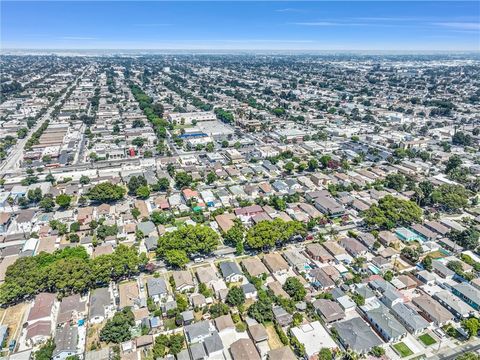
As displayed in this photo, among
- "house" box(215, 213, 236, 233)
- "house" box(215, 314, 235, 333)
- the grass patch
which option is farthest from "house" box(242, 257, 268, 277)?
the grass patch

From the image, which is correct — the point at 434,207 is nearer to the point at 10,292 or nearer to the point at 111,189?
the point at 111,189

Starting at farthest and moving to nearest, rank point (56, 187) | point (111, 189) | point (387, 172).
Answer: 1. point (387, 172)
2. point (56, 187)
3. point (111, 189)

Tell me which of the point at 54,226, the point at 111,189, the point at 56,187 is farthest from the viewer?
the point at 56,187

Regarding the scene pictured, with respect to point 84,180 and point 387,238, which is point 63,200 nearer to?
point 84,180

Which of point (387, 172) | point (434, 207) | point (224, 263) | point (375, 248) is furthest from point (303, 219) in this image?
point (387, 172)

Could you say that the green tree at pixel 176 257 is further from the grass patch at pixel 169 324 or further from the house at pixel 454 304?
the house at pixel 454 304

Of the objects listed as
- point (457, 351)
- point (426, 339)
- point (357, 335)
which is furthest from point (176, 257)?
point (457, 351)
